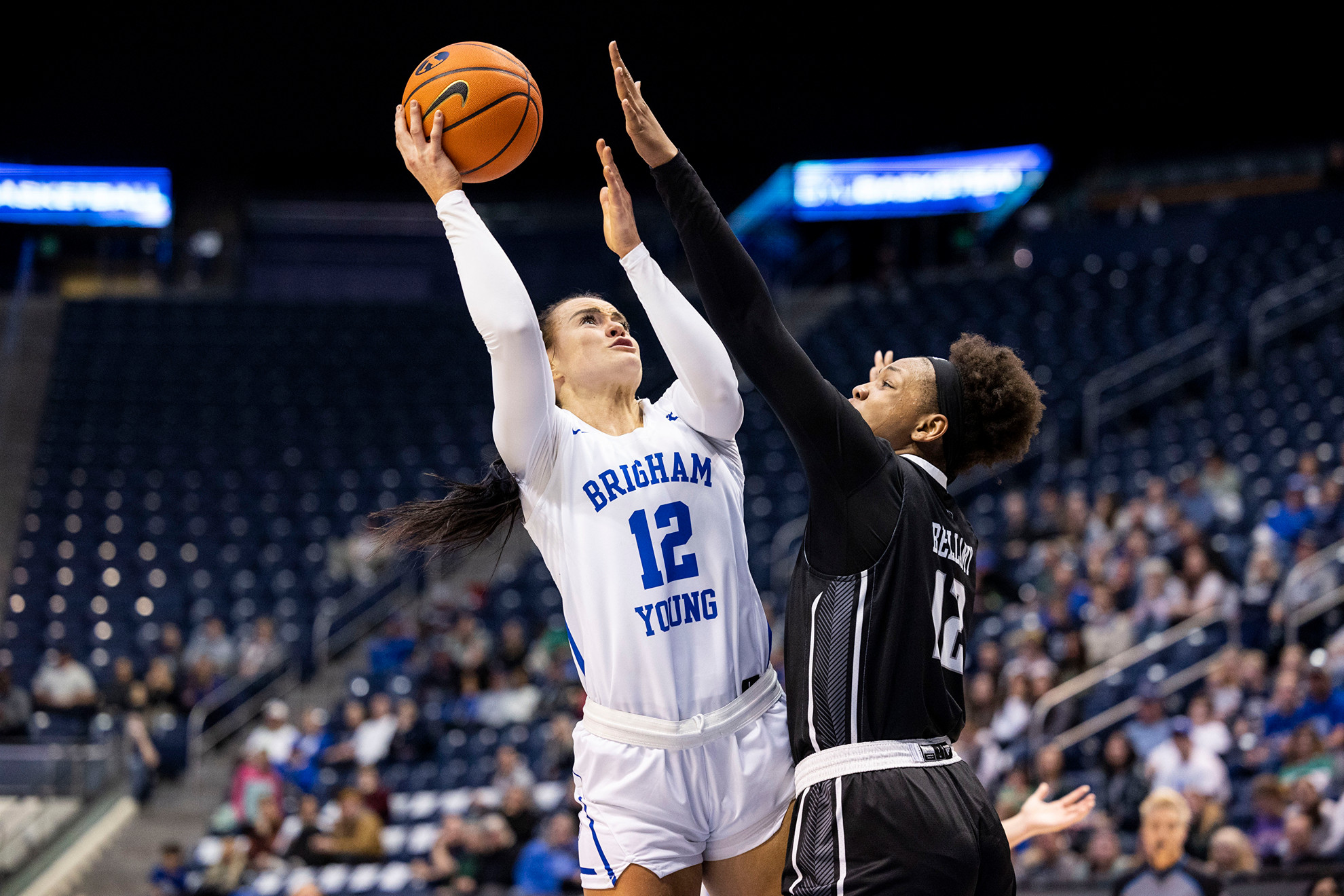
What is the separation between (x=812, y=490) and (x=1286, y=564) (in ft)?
27.7

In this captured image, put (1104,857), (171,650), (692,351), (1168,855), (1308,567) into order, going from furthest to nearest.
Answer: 1. (171,650)
2. (1308,567)
3. (1104,857)
4. (1168,855)
5. (692,351)

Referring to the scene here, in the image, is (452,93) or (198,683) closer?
(452,93)

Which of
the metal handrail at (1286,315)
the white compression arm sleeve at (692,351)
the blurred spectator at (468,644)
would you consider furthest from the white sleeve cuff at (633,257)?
the metal handrail at (1286,315)

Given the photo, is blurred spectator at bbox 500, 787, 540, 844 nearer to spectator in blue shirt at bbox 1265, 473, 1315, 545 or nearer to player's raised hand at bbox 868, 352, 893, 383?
spectator in blue shirt at bbox 1265, 473, 1315, 545

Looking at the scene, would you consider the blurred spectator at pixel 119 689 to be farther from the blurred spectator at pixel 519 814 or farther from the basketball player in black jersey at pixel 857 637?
the basketball player in black jersey at pixel 857 637

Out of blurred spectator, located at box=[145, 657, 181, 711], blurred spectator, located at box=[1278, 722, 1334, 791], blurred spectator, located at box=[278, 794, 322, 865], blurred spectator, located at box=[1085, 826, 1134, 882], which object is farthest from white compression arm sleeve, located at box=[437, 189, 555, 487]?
blurred spectator, located at box=[145, 657, 181, 711]

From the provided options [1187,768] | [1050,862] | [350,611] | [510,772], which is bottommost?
[1050,862]

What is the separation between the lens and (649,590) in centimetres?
307

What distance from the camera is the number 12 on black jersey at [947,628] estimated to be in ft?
Answer: 9.48

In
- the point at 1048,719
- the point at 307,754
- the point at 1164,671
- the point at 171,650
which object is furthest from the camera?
the point at 171,650

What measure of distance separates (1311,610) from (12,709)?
11289 millimetres

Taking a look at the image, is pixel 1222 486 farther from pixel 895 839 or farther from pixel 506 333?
pixel 506 333

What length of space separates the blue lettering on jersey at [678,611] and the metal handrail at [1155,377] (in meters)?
12.0

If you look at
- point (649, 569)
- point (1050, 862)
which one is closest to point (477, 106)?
point (649, 569)
